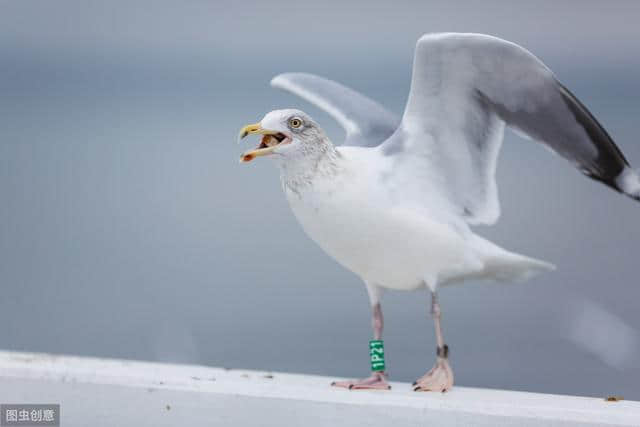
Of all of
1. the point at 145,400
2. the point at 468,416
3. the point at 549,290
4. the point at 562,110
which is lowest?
the point at 468,416

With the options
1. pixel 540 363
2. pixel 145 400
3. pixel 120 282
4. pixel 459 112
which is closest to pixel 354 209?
pixel 459 112

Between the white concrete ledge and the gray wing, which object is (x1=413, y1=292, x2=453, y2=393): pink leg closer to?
the white concrete ledge

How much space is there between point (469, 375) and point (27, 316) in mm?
1452

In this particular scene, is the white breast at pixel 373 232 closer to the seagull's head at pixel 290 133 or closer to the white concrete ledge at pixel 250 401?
the seagull's head at pixel 290 133

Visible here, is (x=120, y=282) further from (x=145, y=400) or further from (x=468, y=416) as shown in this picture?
A: (x=468, y=416)

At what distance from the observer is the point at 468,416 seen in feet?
6.83

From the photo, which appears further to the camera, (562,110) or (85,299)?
(85,299)

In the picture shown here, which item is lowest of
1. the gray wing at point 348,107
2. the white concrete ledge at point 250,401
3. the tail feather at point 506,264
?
the white concrete ledge at point 250,401

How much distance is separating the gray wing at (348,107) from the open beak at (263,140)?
34 cm

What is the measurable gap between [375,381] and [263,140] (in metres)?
0.62

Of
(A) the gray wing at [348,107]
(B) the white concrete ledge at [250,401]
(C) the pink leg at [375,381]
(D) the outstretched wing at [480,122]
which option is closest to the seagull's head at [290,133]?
(D) the outstretched wing at [480,122]

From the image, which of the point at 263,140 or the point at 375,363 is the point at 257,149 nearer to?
the point at 263,140

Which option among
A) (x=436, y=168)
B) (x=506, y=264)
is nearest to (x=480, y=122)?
(x=436, y=168)

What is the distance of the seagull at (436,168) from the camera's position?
218 centimetres
